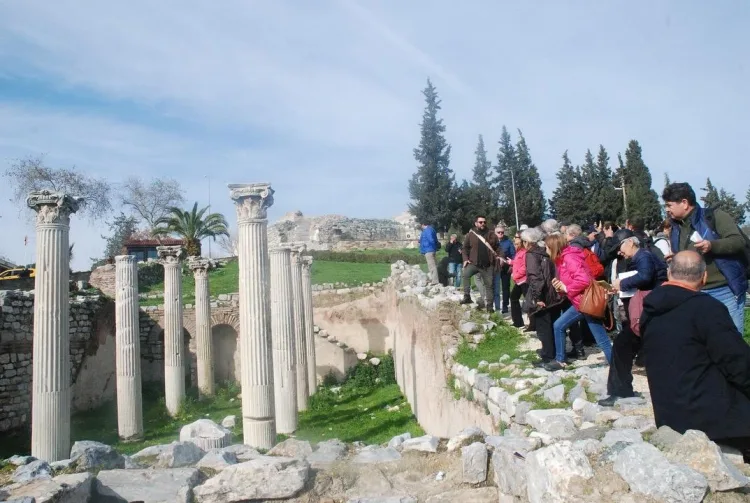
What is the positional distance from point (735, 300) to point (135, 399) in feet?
42.9

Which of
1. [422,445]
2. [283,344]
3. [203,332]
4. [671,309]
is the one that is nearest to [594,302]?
[422,445]

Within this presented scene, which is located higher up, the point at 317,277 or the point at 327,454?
the point at 317,277

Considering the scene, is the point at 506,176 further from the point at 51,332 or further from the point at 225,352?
the point at 51,332

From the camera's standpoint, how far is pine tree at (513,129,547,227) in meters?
54.7

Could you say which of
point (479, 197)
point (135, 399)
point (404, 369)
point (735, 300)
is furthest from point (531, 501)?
point (479, 197)

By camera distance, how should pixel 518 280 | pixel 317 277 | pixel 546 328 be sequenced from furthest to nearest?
pixel 317 277 → pixel 518 280 → pixel 546 328

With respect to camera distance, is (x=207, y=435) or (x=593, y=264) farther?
(x=593, y=264)

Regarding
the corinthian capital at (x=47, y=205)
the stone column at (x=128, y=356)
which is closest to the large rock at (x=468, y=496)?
the corinthian capital at (x=47, y=205)

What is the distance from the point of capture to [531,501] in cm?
370

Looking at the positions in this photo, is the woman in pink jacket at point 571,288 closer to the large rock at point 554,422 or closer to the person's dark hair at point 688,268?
the large rock at point 554,422

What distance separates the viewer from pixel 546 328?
7934 mm

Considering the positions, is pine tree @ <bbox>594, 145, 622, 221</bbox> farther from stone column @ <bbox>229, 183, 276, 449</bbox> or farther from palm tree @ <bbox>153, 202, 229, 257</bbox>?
stone column @ <bbox>229, 183, 276, 449</bbox>

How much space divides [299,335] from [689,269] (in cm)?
1518

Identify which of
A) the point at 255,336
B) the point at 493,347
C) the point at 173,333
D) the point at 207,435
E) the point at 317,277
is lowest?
the point at 207,435
